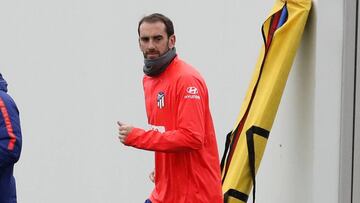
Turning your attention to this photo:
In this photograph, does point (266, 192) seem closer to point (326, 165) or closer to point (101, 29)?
point (326, 165)

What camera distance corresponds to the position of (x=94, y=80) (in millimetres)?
5336

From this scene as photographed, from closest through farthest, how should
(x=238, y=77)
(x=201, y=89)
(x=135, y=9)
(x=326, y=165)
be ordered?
(x=201, y=89), (x=326, y=165), (x=238, y=77), (x=135, y=9)

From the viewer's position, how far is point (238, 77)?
4.91 m

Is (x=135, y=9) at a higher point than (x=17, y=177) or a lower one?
higher

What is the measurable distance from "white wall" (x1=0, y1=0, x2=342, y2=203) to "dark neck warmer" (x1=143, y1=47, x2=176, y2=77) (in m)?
1.11

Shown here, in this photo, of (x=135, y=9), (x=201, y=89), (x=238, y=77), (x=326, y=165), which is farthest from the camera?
(x=135, y=9)

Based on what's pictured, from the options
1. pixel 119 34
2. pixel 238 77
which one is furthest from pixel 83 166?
pixel 238 77

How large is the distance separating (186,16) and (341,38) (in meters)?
1.39

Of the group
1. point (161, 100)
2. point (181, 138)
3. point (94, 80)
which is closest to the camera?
point (181, 138)

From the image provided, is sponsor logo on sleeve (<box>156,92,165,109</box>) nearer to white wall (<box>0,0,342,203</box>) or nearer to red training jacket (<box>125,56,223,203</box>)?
red training jacket (<box>125,56,223,203</box>)

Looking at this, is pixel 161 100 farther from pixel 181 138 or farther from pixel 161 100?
pixel 181 138

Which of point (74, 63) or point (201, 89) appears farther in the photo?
point (74, 63)

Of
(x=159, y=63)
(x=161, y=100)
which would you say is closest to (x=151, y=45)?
(x=159, y=63)

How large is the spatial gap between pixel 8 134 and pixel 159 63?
2.37ft
